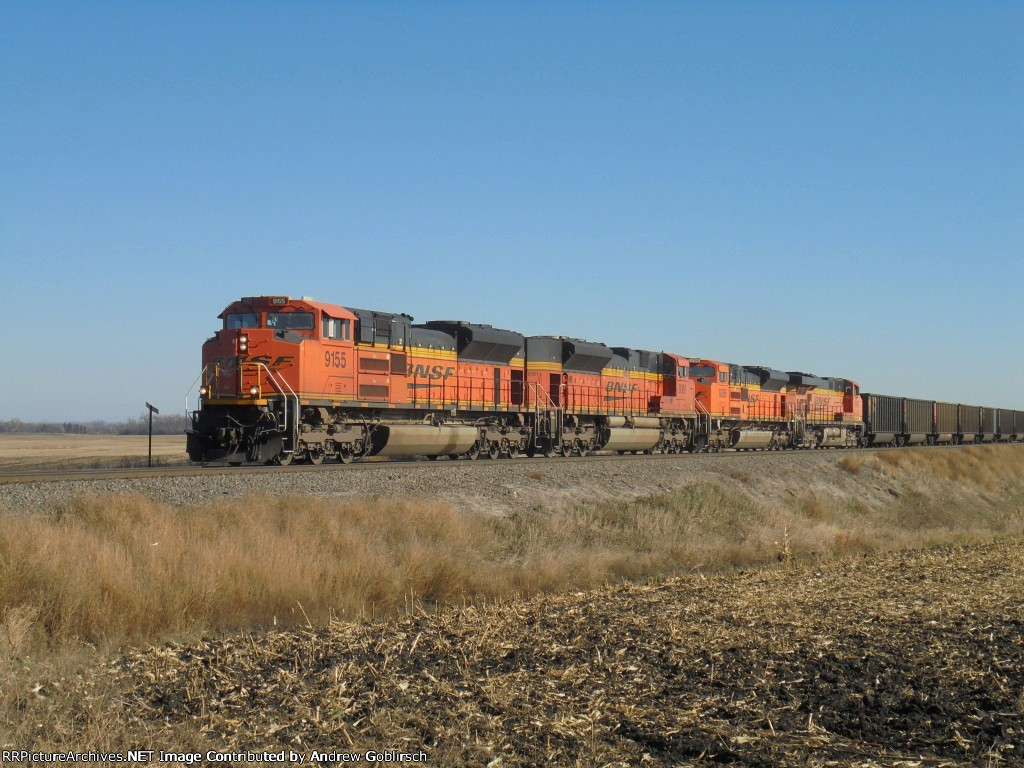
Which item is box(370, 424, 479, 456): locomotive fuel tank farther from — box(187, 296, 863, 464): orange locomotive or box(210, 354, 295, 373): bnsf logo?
box(210, 354, 295, 373): bnsf logo

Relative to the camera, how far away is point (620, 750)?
4883 mm

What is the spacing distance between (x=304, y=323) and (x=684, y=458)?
12021 mm

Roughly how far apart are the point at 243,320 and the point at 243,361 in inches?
47.3

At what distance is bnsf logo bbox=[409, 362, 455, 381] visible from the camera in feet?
73.2

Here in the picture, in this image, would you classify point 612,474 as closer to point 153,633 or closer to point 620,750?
point 153,633

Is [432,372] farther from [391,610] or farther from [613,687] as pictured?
[613,687]

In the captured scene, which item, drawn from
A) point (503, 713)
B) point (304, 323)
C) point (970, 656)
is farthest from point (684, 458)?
point (503, 713)

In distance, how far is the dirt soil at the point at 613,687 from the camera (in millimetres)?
4949

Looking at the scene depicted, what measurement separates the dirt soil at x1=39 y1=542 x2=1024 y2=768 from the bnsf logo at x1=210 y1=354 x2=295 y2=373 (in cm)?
1102

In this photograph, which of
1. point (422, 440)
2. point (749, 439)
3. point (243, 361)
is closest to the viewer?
point (243, 361)

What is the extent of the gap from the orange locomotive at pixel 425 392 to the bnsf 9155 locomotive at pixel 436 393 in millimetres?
35

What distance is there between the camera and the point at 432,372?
902 inches

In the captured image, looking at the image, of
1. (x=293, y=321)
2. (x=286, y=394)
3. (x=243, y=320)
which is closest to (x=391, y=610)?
(x=286, y=394)

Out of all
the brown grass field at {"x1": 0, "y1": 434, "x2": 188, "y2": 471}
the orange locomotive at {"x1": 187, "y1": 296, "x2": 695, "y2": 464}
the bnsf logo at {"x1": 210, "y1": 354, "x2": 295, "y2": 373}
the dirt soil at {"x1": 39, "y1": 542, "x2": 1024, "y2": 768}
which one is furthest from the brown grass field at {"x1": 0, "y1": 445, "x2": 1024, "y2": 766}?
the brown grass field at {"x1": 0, "y1": 434, "x2": 188, "y2": 471}
